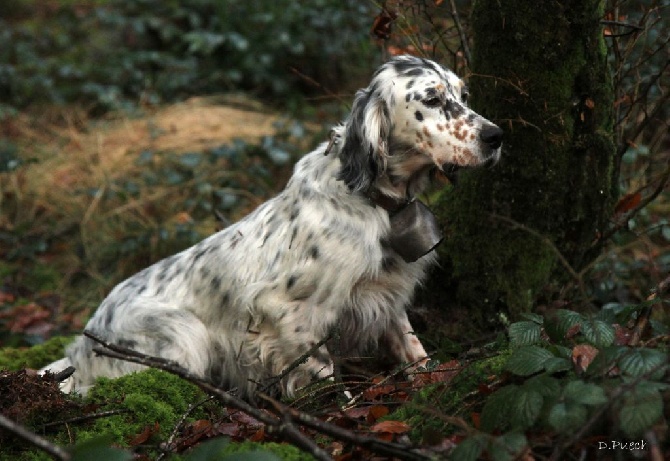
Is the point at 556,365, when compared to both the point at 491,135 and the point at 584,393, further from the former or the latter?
the point at 491,135

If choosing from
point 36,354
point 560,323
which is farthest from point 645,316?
point 36,354

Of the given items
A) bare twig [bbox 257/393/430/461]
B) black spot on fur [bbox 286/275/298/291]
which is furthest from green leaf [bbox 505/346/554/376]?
black spot on fur [bbox 286/275/298/291]

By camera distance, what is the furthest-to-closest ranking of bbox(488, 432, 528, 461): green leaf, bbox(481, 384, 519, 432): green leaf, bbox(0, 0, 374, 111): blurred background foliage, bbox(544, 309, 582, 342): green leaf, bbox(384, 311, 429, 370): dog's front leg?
bbox(0, 0, 374, 111): blurred background foliage, bbox(384, 311, 429, 370): dog's front leg, bbox(544, 309, 582, 342): green leaf, bbox(481, 384, 519, 432): green leaf, bbox(488, 432, 528, 461): green leaf

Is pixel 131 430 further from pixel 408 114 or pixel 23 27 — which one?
pixel 23 27

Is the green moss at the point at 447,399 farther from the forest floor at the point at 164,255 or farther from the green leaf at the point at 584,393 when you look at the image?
the green leaf at the point at 584,393

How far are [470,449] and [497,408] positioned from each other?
25 centimetres

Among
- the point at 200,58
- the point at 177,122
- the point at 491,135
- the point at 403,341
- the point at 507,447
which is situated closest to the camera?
the point at 507,447

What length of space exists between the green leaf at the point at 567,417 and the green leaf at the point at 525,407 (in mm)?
91

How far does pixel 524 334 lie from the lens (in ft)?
9.94

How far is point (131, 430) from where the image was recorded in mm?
3373

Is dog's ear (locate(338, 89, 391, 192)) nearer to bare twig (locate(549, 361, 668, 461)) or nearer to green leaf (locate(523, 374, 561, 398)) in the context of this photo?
green leaf (locate(523, 374, 561, 398))

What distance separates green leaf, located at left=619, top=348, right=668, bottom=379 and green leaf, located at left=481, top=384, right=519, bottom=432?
323 millimetres

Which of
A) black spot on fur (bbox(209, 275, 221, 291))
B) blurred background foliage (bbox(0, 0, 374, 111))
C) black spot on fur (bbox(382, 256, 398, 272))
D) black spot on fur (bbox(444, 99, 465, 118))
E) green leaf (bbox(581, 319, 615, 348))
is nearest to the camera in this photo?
green leaf (bbox(581, 319, 615, 348))

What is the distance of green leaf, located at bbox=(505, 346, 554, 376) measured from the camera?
2.70m
